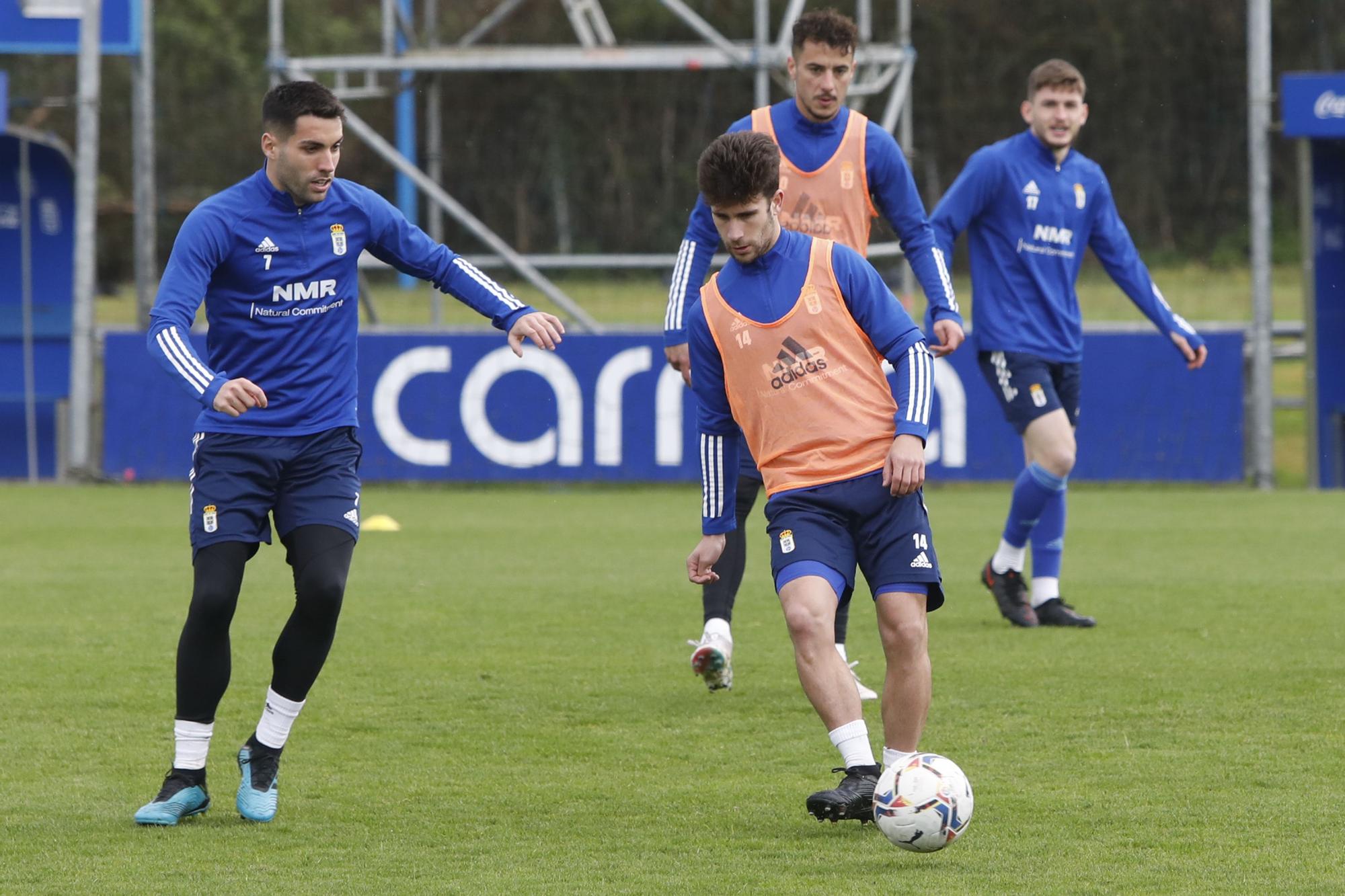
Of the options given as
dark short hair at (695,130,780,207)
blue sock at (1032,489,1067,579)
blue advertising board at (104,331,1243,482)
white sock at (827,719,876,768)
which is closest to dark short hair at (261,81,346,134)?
dark short hair at (695,130,780,207)

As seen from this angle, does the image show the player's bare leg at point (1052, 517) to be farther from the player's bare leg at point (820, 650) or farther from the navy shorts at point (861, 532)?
the player's bare leg at point (820, 650)

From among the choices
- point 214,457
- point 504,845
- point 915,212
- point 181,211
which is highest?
point 181,211

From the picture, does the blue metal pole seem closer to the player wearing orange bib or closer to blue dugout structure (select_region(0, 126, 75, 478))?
blue dugout structure (select_region(0, 126, 75, 478))

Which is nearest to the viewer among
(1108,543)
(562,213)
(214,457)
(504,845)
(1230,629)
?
(504,845)

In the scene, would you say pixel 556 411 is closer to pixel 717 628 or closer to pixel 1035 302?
pixel 1035 302

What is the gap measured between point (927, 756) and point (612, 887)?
0.80m

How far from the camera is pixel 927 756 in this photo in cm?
445

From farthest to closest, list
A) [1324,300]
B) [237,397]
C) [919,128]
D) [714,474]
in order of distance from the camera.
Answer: [919,128], [1324,300], [714,474], [237,397]

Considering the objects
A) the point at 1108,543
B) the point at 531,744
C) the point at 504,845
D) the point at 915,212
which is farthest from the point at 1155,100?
the point at 504,845

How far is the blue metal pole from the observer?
18688 millimetres

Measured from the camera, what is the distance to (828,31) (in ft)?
21.0

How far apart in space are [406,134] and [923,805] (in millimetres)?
21042

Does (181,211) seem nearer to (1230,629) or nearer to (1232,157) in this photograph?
(1232,157)

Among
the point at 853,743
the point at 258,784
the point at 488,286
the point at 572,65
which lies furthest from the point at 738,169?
the point at 572,65
